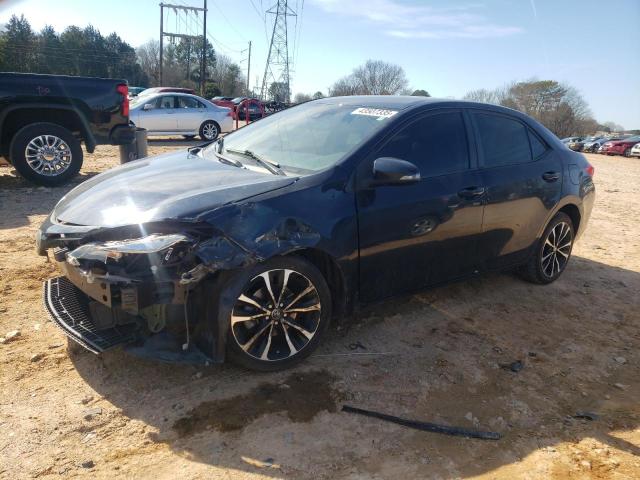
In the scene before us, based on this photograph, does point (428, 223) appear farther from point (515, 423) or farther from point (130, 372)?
point (130, 372)

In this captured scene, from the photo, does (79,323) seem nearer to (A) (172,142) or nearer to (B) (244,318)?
(B) (244,318)

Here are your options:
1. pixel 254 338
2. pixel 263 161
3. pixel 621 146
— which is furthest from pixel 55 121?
pixel 621 146

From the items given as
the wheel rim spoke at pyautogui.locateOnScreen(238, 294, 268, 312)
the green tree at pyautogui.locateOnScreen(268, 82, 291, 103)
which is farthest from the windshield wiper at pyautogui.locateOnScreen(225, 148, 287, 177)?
the green tree at pyautogui.locateOnScreen(268, 82, 291, 103)

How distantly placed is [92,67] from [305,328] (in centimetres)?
6328

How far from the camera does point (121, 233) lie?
2.65 m

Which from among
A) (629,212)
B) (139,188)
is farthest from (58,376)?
(629,212)

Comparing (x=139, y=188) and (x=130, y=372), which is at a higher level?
(x=139, y=188)

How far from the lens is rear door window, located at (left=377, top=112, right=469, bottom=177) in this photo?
341 cm

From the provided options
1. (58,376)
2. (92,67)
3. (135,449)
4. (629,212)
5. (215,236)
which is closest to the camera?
(135,449)

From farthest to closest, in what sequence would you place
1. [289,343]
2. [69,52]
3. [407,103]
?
[69,52] < [407,103] < [289,343]

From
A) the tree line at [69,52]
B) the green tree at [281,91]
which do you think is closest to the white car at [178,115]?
the tree line at [69,52]

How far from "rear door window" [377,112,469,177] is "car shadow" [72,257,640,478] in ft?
4.03

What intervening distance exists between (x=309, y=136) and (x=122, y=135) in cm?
542

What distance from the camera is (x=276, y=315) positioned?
2.91 m
